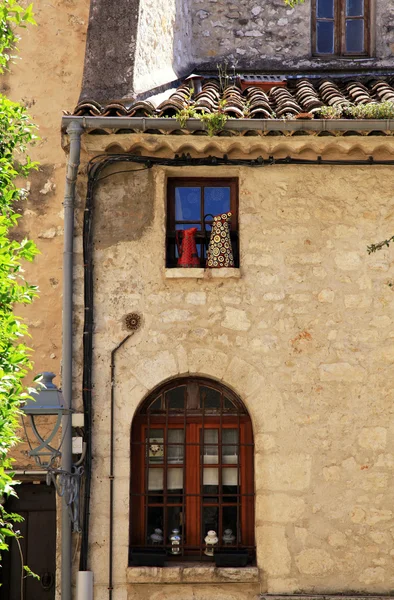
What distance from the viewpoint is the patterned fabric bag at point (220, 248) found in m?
9.61

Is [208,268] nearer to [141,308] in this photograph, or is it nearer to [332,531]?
[141,308]

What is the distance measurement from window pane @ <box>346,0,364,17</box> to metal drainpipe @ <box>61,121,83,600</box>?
494cm

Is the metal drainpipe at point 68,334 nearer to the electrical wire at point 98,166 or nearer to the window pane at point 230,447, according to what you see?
the electrical wire at point 98,166

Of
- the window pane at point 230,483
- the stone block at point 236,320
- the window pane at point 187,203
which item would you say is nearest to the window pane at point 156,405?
the window pane at point 230,483

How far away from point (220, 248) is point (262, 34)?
4133mm

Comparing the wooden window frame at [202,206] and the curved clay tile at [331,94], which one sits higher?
the curved clay tile at [331,94]

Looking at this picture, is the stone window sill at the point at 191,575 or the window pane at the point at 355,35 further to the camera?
the window pane at the point at 355,35

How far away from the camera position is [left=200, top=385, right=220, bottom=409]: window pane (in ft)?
31.5

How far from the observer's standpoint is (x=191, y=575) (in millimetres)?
9062

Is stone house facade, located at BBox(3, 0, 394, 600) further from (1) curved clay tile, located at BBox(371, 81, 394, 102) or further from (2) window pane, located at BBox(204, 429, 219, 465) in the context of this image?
(1) curved clay tile, located at BBox(371, 81, 394, 102)

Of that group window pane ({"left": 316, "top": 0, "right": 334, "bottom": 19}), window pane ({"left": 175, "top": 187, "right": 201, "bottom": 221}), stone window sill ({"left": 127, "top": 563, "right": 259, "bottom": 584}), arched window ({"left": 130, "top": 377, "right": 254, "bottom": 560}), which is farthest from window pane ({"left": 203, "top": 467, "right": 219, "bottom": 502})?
window pane ({"left": 316, "top": 0, "right": 334, "bottom": 19})

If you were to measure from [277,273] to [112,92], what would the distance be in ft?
8.29

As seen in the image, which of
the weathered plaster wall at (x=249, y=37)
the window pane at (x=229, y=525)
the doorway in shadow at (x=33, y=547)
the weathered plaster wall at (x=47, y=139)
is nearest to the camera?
the window pane at (x=229, y=525)

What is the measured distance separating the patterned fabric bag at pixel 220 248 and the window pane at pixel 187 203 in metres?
0.31
